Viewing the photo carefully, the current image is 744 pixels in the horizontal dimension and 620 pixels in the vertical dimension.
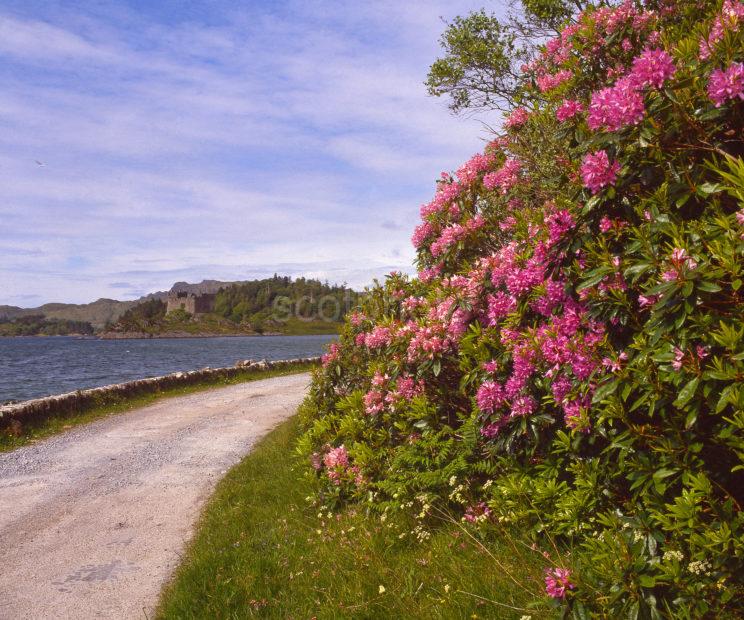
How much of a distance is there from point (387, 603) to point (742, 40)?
4678 millimetres

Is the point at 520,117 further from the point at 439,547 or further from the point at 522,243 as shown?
the point at 439,547

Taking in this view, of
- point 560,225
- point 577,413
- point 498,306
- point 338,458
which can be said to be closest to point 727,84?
point 560,225

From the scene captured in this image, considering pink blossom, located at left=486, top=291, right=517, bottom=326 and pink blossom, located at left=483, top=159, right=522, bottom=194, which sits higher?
pink blossom, located at left=483, top=159, right=522, bottom=194

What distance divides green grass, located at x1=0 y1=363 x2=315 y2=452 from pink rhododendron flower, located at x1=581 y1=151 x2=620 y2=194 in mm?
6670

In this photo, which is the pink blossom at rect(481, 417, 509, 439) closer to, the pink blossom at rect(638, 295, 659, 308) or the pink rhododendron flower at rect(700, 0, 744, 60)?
the pink blossom at rect(638, 295, 659, 308)

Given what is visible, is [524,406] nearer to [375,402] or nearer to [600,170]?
[600,170]

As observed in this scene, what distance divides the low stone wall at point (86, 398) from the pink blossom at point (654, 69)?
15096 millimetres

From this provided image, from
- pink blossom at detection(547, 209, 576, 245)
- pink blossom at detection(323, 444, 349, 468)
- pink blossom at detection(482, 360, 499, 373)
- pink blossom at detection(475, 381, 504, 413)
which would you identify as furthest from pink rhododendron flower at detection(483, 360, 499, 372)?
pink blossom at detection(323, 444, 349, 468)

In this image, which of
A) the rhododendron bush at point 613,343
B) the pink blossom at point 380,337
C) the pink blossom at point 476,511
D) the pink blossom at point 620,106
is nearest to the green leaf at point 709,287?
the rhododendron bush at point 613,343

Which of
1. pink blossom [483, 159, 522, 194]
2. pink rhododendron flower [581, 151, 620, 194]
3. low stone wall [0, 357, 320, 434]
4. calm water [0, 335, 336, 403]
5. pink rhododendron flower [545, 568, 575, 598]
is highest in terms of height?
pink blossom [483, 159, 522, 194]

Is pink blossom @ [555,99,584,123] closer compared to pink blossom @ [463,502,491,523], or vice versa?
pink blossom @ [555,99,584,123]

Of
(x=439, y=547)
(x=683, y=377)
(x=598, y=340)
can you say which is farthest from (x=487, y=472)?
(x=683, y=377)

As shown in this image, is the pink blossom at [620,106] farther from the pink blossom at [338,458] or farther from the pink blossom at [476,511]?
the pink blossom at [338,458]

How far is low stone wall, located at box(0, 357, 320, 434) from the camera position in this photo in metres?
13.6
